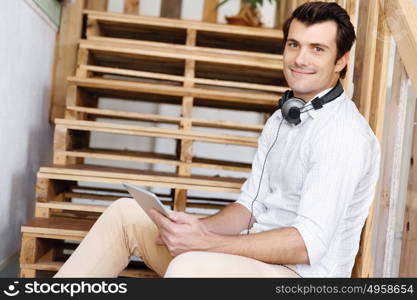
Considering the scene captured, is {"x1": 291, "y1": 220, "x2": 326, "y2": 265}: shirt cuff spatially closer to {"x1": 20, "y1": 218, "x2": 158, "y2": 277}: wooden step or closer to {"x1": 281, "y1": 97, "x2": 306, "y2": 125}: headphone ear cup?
{"x1": 281, "y1": 97, "x2": 306, "y2": 125}: headphone ear cup

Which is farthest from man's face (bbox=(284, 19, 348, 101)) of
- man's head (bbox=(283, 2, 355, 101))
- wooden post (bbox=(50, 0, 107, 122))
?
wooden post (bbox=(50, 0, 107, 122))

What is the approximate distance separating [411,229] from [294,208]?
34cm

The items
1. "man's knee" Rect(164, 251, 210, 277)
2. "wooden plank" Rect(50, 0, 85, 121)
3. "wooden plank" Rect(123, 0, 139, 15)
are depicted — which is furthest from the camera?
"wooden plank" Rect(123, 0, 139, 15)

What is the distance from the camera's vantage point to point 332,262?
1.56 m

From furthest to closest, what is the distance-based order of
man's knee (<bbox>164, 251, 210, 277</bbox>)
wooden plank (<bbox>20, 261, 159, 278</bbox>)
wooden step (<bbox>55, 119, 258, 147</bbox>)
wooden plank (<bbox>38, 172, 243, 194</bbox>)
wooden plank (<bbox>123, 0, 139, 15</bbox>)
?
wooden plank (<bbox>123, 0, 139, 15</bbox>) → wooden step (<bbox>55, 119, 258, 147</bbox>) → wooden plank (<bbox>38, 172, 243, 194</bbox>) → wooden plank (<bbox>20, 261, 159, 278</bbox>) → man's knee (<bbox>164, 251, 210, 277</bbox>)

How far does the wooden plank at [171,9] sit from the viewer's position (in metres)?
4.27

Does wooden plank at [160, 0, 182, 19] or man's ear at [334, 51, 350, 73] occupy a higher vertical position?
wooden plank at [160, 0, 182, 19]

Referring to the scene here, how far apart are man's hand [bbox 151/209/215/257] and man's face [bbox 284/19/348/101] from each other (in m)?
0.48

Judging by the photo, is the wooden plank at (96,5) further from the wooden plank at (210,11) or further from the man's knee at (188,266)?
the man's knee at (188,266)

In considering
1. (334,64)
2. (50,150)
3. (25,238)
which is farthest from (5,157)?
(334,64)

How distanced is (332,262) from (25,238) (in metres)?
1.12

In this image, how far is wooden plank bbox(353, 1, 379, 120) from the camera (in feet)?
6.08

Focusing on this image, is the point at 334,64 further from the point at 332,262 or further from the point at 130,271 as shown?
the point at 130,271

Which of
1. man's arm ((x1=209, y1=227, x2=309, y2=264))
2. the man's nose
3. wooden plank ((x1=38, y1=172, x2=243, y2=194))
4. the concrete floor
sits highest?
the man's nose
